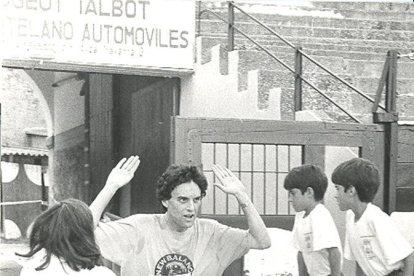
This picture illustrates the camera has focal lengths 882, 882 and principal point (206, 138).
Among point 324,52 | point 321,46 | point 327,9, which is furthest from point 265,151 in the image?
point 327,9

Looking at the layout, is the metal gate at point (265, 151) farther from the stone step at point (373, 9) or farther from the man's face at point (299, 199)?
the stone step at point (373, 9)

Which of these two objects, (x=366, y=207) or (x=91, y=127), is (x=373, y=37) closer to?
(x=91, y=127)

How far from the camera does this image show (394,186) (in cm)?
660

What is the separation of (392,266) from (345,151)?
2.82 m

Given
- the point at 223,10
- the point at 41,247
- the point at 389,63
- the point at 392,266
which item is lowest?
the point at 392,266

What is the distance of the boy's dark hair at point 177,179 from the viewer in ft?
13.0

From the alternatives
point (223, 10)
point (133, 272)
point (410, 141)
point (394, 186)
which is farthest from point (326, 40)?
point (133, 272)

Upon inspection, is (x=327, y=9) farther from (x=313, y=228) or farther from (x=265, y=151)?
(x=313, y=228)

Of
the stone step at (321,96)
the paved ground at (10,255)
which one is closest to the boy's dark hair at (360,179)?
the stone step at (321,96)

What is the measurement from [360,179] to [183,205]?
1.07 m

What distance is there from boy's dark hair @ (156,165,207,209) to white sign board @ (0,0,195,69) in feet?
18.1

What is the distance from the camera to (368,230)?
14.5 feet

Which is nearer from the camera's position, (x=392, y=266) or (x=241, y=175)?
(x=392, y=266)

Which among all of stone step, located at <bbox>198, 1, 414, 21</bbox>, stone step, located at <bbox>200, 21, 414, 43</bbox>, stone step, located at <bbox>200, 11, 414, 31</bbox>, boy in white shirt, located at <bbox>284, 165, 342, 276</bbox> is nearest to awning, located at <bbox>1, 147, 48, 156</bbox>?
stone step, located at <bbox>198, 1, 414, 21</bbox>
